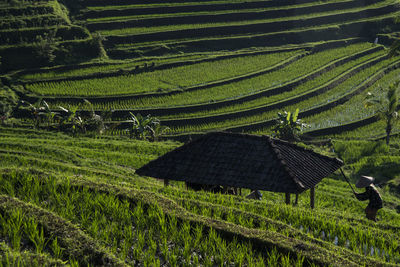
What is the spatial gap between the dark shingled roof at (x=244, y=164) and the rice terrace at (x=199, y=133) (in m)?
0.04

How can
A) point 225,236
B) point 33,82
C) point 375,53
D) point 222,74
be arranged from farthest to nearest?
point 375,53 → point 222,74 → point 33,82 → point 225,236

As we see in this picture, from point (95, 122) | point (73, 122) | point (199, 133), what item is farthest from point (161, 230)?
point (73, 122)

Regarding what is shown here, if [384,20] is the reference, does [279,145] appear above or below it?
below

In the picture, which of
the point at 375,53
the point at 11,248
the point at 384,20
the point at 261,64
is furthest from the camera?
the point at 384,20

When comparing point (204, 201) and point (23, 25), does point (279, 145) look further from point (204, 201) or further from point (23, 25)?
point (23, 25)

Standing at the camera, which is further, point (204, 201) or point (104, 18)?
point (104, 18)

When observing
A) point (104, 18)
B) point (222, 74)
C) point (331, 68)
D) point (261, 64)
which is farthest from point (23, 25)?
point (331, 68)

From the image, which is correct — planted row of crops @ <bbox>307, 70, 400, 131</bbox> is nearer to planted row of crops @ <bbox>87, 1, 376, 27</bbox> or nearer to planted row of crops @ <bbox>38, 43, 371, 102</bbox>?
planted row of crops @ <bbox>38, 43, 371, 102</bbox>

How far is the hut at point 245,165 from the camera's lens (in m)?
11.1

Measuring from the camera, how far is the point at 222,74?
3316 centimetres

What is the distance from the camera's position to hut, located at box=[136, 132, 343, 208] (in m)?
11.1

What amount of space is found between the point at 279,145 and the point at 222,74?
21.4 metres

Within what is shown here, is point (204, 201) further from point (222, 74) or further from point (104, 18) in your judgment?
point (104, 18)

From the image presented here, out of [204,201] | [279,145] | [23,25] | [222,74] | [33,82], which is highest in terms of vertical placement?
[23,25]
